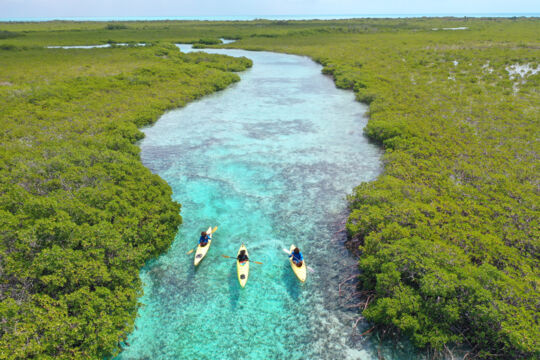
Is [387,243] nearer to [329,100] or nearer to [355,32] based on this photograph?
[329,100]

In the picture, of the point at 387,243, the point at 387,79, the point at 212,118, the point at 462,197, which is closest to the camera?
the point at 387,243

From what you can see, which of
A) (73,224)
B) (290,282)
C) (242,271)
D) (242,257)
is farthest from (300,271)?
(73,224)

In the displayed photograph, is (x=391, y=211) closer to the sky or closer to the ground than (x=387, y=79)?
closer to the ground

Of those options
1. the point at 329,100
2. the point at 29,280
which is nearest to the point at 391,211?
the point at 29,280

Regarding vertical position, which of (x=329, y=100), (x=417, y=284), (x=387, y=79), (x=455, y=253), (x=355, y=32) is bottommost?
(x=417, y=284)

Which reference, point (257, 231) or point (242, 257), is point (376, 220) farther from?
point (242, 257)

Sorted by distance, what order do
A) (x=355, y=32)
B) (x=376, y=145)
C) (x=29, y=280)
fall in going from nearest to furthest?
(x=29, y=280)
(x=376, y=145)
(x=355, y=32)

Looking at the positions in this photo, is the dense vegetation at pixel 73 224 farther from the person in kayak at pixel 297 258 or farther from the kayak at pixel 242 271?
the person in kayak at pixel 297 258
